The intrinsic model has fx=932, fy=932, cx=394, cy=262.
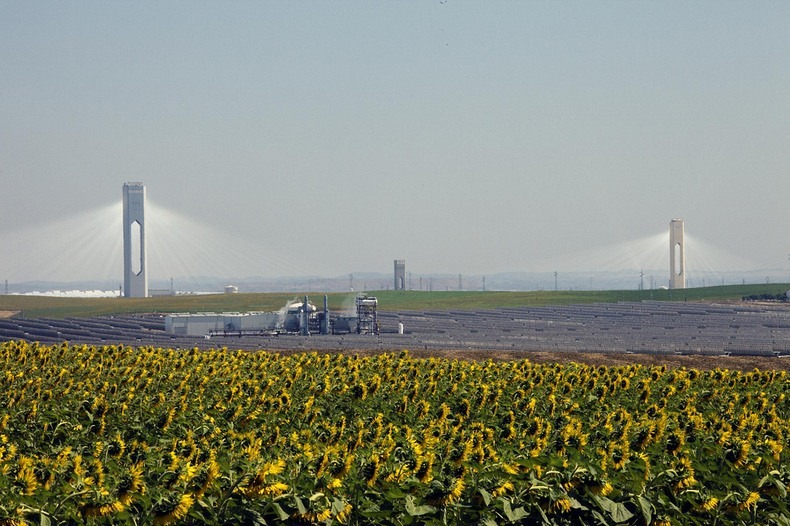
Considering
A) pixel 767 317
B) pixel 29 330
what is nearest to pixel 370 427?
pixel 29 330

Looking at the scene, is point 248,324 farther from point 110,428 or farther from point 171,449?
point 171,449

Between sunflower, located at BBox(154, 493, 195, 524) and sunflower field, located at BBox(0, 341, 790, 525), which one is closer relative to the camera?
sunflower, located at BBox(154, 493, 195, 524)

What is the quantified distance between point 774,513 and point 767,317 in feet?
391

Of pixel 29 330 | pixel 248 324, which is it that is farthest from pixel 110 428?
pixel 29 330

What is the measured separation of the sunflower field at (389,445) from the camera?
1159 centimetres

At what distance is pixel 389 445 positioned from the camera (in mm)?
14750

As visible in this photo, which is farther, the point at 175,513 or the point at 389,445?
the point at 389,445

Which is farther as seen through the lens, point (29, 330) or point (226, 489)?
point (29, 330)

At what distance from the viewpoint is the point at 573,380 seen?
26844mm

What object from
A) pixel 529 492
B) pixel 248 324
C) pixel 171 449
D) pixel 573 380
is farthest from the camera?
pixel 248 324

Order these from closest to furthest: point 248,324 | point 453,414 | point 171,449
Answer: point 171,449
point 453,414
point 248,324

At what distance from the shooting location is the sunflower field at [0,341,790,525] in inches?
456

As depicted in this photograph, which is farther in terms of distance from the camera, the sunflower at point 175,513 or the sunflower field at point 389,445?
the sunflower field at point 389,445

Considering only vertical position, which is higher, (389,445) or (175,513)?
(389,445)
